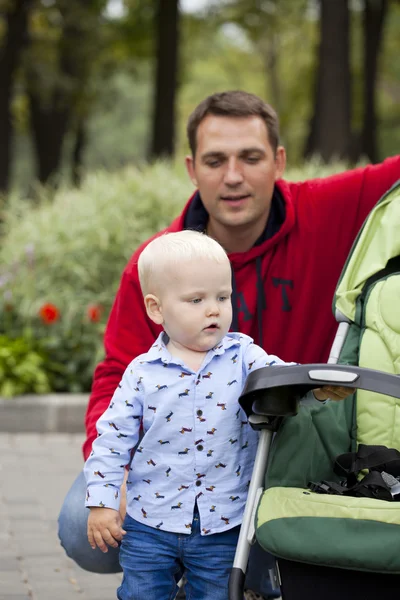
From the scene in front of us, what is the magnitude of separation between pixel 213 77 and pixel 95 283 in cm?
3282

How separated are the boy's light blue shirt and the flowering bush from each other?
4.30 metres

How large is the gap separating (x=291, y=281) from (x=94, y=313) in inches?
140

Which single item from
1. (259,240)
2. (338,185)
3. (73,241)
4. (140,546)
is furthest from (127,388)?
(73,241)

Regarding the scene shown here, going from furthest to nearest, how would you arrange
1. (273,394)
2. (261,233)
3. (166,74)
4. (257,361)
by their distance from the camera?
(166,74) → (261,233) → (257,361) → (273,394)

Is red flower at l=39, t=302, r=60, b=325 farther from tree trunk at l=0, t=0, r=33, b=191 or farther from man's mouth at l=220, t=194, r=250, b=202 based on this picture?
tree trunk at l=0, t=0, r=33, b=191

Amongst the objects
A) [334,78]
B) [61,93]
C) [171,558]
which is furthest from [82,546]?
[61,93]

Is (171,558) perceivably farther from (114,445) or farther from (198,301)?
(198,301)

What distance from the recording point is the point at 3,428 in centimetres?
702

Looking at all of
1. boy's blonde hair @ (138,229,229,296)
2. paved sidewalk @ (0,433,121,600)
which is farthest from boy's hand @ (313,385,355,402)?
paved sidewalk @ (0,433,121,600)

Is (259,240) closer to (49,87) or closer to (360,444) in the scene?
(360,444)

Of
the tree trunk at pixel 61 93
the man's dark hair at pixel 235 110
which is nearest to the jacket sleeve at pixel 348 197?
the man's dark hair at pixel 235 110

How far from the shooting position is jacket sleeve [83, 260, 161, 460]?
355 centimetres

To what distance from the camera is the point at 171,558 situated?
9.48 ft

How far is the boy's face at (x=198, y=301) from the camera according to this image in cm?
280
